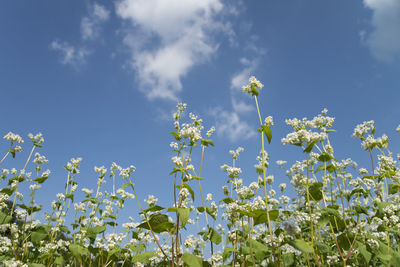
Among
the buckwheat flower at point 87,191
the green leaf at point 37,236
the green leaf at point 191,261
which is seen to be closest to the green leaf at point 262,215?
the green leaf at point 191,261

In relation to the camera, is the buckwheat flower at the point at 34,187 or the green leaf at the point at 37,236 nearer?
the green leaf at the point at 37,236

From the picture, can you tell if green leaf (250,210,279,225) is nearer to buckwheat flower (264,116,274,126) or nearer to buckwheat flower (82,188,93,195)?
buckwheat flower (264,116,274,126)

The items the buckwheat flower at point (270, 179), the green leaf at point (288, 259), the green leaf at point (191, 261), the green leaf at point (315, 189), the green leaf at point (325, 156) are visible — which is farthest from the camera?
the buckwheat flower at point (270, 179)

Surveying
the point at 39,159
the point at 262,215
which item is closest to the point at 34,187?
the point at 39,159

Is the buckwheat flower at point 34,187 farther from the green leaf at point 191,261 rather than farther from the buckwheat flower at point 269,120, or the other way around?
the buckwheat flower at point 269,120

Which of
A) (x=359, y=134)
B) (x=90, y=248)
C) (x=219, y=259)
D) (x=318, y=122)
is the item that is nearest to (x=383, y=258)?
(x=219, y=259)

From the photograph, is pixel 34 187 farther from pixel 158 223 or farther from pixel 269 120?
pixel 269 120

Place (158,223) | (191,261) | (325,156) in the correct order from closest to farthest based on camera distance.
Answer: (191,261)
(158,223)
(325,156)

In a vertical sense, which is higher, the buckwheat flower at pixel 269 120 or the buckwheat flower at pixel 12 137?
the buckwheat flower at pixel 12 137

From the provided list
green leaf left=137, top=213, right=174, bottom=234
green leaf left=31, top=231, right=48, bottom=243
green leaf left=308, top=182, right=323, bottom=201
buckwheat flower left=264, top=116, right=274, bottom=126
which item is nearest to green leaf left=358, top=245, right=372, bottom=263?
green leaf left=308, top=182, right=323, bottom=201

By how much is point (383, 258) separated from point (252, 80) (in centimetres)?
333

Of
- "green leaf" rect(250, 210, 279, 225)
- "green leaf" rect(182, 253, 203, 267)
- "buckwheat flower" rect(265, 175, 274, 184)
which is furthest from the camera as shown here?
"buckwheat flower" rect(265, 175, 274, 184)

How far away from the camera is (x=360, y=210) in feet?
15.7

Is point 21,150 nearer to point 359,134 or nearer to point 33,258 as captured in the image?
point 33,258
